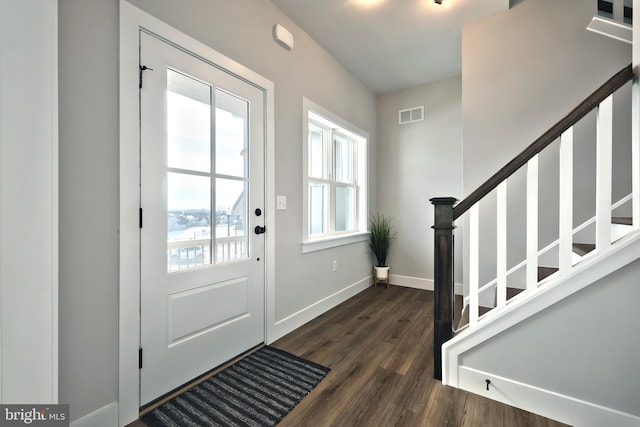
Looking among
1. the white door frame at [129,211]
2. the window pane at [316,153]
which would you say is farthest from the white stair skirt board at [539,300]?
the window pane at [316,153]

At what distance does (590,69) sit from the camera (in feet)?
7.22

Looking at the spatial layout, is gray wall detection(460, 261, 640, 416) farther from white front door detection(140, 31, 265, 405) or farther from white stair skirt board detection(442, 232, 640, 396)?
white front door detection(140, 31, 265, 405)

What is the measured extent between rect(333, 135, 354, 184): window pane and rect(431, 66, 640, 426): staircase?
1953mm

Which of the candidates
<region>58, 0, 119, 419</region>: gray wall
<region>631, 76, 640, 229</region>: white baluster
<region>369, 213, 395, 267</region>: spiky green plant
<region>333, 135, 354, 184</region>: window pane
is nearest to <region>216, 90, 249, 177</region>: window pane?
<region>58, 0, 119, 419</region>: gray wall

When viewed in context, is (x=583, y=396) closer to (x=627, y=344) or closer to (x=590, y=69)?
(x=627, y=344)

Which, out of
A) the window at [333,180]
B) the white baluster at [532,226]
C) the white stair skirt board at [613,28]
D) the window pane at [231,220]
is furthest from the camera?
the window at [333,180]

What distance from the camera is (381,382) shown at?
171 cm

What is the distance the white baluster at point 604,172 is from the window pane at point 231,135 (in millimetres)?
2077

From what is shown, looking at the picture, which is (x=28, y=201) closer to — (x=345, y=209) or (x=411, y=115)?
(x=345, y=209)

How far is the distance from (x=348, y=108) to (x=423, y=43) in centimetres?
103

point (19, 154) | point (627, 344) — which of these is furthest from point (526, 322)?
point (19, 154)

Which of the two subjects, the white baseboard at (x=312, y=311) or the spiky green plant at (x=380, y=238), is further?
the spiky green plant at (x=380, y=238)

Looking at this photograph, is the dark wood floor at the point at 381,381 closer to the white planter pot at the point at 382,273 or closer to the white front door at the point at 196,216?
the white front door at the point at 196,216

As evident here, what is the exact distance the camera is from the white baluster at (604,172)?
1333mm
